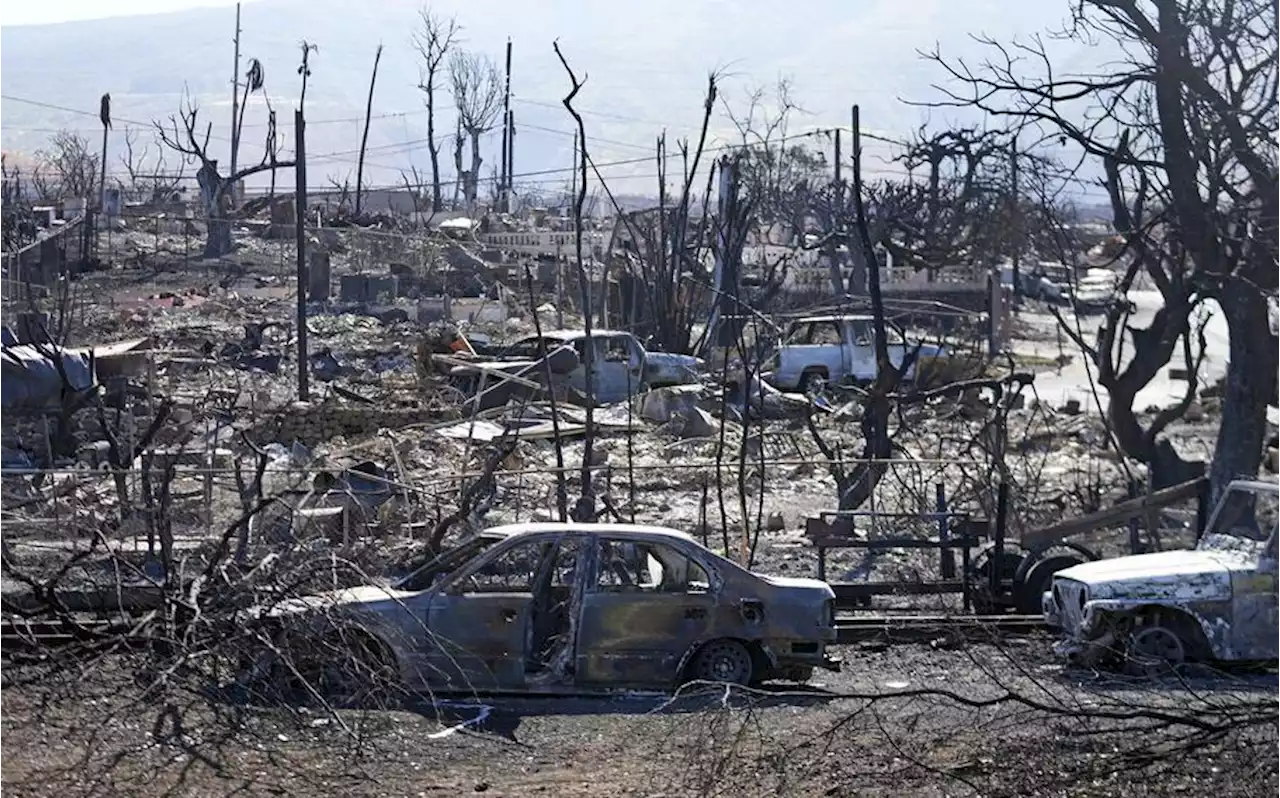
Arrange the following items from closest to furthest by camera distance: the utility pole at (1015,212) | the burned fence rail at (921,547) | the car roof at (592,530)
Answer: the car roof at (592,530) < the burned fence rail at (921,547) < the utility pole at (1015,212)

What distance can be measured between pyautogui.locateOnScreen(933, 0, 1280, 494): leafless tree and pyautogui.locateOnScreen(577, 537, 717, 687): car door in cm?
646

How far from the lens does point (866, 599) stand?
51.6 ft

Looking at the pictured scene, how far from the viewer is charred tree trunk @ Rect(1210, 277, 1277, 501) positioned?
19.1m

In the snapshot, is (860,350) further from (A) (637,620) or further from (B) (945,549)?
(A) (637,620)

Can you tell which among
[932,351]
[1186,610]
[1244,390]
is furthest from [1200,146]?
[932,351]

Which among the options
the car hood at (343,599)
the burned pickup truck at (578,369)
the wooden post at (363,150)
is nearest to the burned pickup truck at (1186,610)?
the car hood at (343,599)

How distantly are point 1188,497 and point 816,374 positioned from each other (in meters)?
16.2

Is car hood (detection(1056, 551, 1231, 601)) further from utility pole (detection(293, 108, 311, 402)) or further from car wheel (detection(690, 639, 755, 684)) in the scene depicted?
utility pole (detection(293, 108, 311, 402))

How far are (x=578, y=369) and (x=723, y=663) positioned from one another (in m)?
17.4

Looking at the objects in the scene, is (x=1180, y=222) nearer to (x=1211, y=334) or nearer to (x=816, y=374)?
(x=816, y=374)

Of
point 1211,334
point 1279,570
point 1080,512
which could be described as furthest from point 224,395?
point 1211,334

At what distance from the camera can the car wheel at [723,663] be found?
1227cm

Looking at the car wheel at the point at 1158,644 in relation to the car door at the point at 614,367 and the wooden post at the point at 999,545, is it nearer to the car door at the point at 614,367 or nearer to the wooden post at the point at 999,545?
the wooden post at the point at 999,545

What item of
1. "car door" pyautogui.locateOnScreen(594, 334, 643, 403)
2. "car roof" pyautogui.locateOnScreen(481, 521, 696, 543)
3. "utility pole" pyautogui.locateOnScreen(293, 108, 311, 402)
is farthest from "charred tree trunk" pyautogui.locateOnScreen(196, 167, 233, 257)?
"car roof" pyautogui.locateOnScreen(481, 521, 696, 543)
